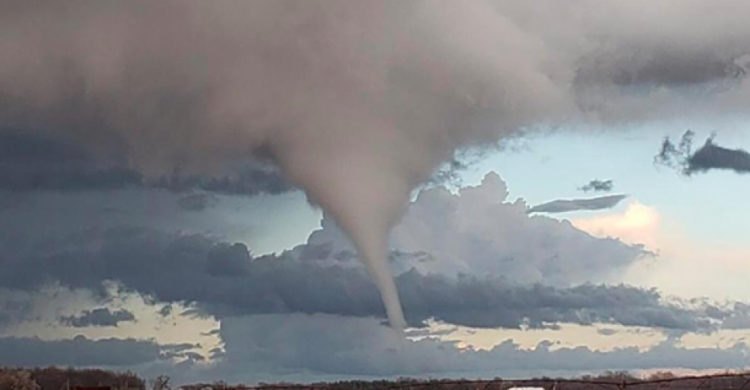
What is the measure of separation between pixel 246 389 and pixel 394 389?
14.5 metres

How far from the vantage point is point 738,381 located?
4087 inches

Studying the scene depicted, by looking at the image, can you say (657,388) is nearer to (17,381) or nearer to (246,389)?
(246,389)

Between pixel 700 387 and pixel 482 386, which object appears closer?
pixel 482 386

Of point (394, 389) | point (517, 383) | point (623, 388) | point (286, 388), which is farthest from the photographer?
point (394, 389)

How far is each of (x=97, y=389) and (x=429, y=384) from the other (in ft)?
97.1

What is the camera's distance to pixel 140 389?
10706 cm

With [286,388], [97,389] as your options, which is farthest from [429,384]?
[97,389]

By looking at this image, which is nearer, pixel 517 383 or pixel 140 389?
pixel 517 383

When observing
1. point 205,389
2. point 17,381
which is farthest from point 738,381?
point 17,381

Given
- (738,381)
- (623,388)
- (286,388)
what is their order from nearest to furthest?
(623,388) < (286,388) < (738,381)

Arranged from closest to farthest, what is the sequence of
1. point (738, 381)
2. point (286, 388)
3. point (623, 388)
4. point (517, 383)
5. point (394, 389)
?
1. point (623, 388)
2. point (517, 383)
3. point (286, 388)
4. point (394, 389)
5. point (738, 381)

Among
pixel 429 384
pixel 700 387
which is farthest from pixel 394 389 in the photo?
pixel 700 387

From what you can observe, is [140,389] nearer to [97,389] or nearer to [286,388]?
[97,389]

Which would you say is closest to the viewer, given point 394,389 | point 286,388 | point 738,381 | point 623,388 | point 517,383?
point 623,388
